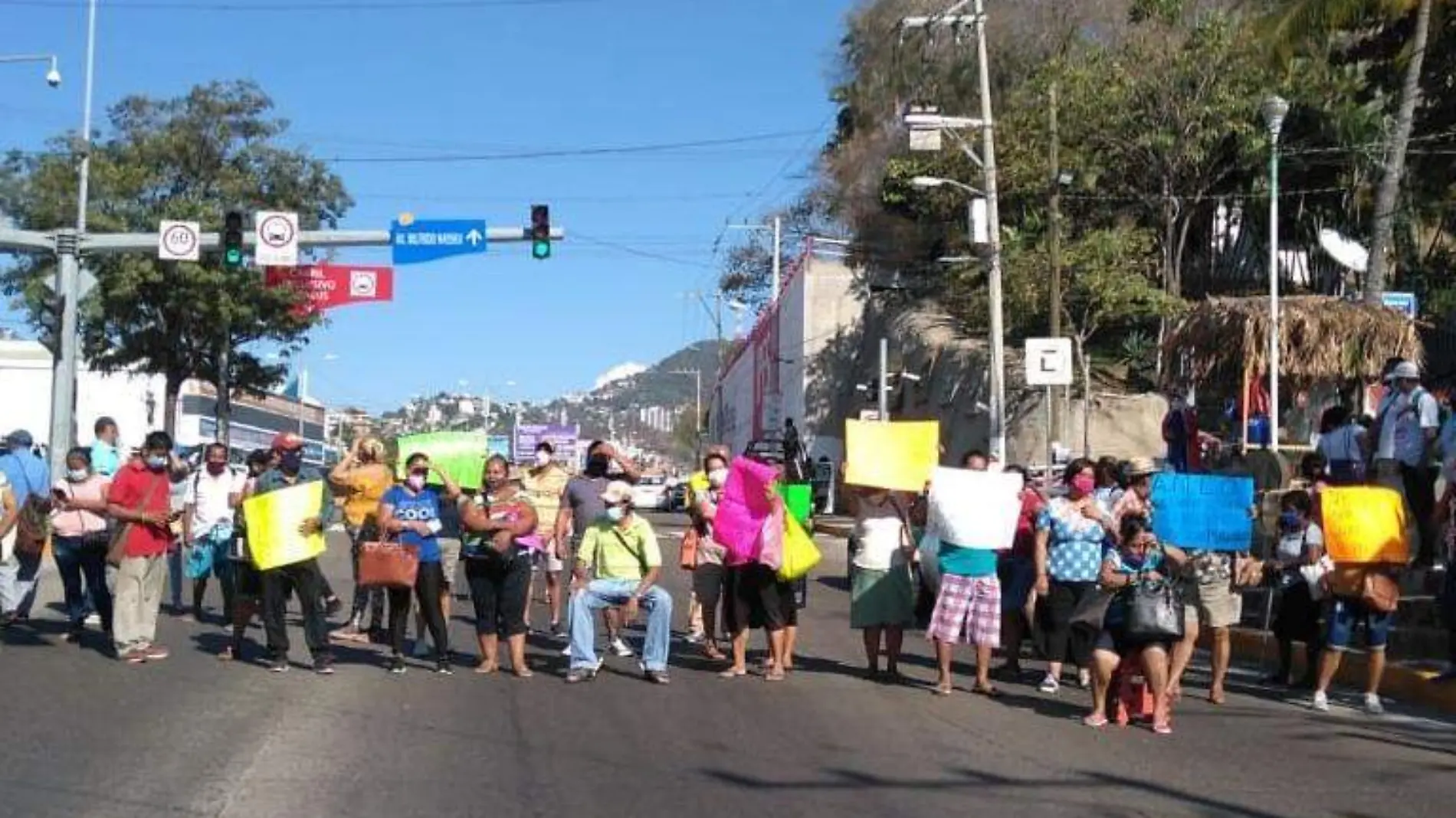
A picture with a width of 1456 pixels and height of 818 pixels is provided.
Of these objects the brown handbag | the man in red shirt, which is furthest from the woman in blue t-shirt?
the man in red shirt

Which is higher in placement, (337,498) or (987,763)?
(337,498)

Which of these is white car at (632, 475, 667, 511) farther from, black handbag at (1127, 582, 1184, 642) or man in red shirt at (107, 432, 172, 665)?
black handbag at (1127, 582, 1184, 642)

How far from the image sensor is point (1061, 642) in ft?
37.5

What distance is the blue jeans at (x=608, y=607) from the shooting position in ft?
37.1

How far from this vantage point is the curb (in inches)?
445

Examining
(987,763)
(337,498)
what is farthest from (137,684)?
(987,763)

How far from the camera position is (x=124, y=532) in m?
11.6

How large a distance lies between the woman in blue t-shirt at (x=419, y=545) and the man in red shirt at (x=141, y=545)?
1731 millimetres

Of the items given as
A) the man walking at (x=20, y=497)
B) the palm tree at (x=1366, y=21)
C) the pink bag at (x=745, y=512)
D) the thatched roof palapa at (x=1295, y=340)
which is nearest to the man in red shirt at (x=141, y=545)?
the man walking at (x=20, y=497)

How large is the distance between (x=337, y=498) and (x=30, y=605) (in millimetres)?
3103

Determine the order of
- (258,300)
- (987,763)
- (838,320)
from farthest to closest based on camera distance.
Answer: (838,320) < (258,300) < (987,763)

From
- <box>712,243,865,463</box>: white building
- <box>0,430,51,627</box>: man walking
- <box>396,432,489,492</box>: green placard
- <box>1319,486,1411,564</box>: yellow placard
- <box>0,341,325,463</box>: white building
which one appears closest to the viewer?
<box>1319,486,1411,564</box>: yellow placard

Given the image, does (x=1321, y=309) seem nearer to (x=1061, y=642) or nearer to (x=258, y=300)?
(x=1061, y=642)

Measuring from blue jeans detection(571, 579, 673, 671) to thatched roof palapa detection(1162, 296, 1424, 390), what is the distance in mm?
13725
